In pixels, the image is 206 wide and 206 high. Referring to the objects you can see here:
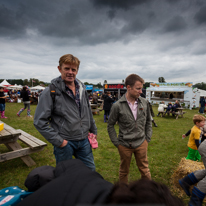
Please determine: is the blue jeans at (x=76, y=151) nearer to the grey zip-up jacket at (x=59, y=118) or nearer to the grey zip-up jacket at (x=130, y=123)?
the grey zip-up jacket at (x=59, y=118)

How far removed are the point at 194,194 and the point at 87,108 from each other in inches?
88.5

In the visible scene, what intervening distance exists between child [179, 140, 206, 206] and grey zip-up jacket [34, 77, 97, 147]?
6.63 ft

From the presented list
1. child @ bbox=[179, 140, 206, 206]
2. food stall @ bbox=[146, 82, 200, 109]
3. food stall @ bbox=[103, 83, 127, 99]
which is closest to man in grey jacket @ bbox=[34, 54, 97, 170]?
child @ bbox=[179, 140, 206, 206]

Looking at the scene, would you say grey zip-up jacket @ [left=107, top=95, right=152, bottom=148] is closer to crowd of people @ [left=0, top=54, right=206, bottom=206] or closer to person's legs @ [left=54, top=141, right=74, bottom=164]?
crowd of people @ [left=0, top=54, right=206, bottom=206]

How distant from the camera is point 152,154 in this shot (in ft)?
15.6

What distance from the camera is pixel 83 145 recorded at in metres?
2.05

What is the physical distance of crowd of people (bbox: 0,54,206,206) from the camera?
627 millimetres

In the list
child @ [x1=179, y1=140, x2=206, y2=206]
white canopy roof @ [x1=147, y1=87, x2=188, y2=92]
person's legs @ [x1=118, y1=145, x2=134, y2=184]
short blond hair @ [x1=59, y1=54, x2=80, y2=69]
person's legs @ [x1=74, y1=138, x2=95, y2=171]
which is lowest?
child @ [x1=179, y1=140, x2=206, y2=206]

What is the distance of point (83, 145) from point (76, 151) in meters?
0.14

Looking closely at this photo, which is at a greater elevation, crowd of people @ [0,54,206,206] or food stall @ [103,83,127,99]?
food stall @ [103,83,127,99]

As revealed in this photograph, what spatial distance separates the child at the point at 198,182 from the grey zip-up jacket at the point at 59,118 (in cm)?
202

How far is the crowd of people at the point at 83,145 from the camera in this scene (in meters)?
0.63

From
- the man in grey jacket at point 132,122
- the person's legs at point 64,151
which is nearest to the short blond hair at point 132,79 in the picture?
the man in grey jacket at point 132,122

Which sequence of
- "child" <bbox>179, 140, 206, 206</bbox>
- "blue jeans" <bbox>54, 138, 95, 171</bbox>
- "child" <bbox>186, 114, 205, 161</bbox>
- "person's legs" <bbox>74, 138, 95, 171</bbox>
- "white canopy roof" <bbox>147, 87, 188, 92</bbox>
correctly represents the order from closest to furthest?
"blue jeans" <bbox>54, 138, 95, 171</bbox>, "person's legs" <bbox>74, 138, 95, 171</bbox>, "child" <bbox>179, 140, 206, 206</bbox>, "child" <bbox>186, 114, 205, 161</bbox>, "white canopy roof" <bbox>147, 87, 188, 92</bbox>
